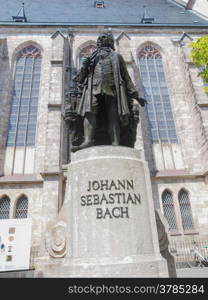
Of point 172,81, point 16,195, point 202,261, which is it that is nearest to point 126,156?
point 202,261

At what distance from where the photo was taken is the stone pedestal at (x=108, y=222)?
2087mm

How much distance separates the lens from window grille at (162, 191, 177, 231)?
1167 centimetres

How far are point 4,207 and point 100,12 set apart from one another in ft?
66.7

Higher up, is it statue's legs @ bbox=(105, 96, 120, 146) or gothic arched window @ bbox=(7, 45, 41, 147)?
gothic arched window @ bbox=(7, 45, 41, 147)

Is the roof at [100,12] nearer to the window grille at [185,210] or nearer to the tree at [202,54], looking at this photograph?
the tree at [202,54]

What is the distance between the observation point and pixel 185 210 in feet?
39.0

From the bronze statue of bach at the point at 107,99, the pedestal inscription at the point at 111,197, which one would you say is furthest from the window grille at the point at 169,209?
the pedestal inscription at the point at 111,197

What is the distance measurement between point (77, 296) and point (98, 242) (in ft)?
1.76

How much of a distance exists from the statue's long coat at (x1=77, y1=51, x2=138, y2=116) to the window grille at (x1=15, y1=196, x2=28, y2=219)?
387 inches

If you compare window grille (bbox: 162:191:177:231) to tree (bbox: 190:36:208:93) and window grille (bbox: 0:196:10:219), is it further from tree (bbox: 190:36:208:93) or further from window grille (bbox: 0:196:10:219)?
window grille (bbox: 0:196:10:219)

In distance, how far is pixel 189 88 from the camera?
1427cm

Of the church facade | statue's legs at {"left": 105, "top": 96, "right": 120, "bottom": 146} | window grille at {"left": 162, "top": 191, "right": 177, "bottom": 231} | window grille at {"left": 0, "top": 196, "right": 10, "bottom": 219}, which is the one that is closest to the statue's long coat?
statue's legs at {"left": 105, "top": 96, "right": 120, "bottom": 146}

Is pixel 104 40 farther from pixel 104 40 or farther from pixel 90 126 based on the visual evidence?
pixel 90 126

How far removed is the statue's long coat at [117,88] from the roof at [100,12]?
18401 mm
